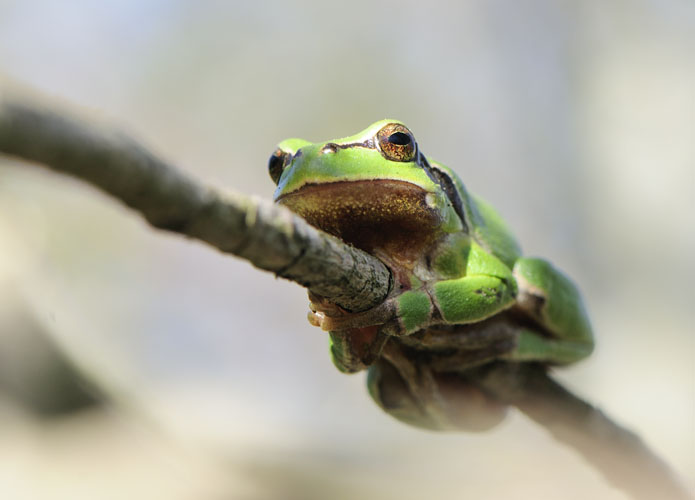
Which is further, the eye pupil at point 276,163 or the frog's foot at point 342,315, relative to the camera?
the eye pupil at point 276,163

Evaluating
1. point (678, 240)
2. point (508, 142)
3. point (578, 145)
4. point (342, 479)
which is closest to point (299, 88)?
point (508, 142)

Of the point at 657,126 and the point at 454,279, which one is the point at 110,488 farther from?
the point at 657,126

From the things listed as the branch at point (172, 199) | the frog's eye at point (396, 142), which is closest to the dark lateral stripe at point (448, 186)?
the frog's eye at point (396, 142)

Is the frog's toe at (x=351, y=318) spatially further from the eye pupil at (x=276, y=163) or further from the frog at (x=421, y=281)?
the eye pupil at (x=276, y=163)

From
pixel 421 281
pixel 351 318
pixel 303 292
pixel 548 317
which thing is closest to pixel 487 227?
pixel 548 317

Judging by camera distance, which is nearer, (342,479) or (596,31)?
(342,479)

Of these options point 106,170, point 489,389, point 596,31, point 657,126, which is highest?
point 596,31

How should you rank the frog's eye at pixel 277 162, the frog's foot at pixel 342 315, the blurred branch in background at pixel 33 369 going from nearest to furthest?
the frog's foot at pixel 342 315 → the frog's eye at pixel 277 162 → the blurred branch in background at pixel 33 369
